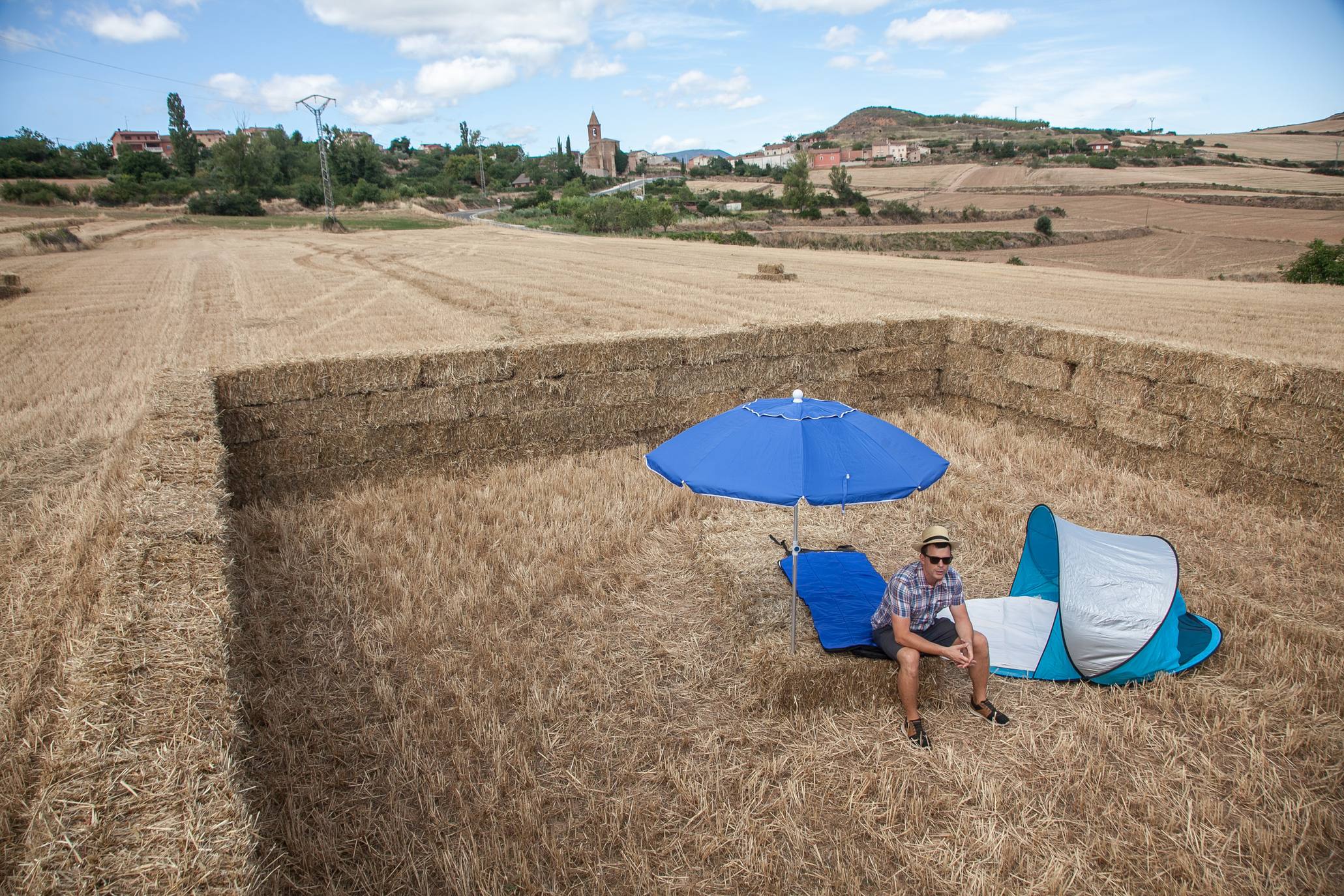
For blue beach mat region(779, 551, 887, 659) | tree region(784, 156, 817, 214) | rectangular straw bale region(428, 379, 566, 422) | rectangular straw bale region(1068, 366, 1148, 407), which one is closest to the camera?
blue beach mat region(779, 551, 887, 659)

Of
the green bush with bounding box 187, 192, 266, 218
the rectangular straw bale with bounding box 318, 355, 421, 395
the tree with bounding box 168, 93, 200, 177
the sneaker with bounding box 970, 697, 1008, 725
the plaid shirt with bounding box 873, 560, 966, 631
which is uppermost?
the tree with bounding box 168, 93, 200, 177

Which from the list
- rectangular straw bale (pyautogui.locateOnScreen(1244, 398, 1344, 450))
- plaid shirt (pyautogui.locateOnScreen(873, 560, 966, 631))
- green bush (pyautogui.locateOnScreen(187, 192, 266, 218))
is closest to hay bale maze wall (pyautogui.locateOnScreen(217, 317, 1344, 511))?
rectangular straw bale (pyautogui.locateOnScreen(1244, 398, 1344, 450))

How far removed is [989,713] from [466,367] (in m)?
6.36

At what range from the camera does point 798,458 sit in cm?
427

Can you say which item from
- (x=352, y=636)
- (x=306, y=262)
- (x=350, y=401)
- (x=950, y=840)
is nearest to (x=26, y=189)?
(x=306, y=262)

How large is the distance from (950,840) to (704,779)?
1248 millimetres

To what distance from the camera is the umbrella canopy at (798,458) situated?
13.8ft

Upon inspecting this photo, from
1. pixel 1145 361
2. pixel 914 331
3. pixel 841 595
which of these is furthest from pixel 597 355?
pixel 1145 361

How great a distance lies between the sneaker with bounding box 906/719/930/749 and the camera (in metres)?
4.25

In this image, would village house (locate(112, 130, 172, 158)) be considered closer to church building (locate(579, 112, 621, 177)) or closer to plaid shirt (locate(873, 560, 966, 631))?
church building (locate(579, 112, 621, 177))

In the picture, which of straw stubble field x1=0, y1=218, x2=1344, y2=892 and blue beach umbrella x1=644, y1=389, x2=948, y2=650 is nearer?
straw stubble field x1=0, y1=218, x2=1344, y2=892

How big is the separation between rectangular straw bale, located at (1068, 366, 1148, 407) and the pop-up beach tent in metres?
4.23

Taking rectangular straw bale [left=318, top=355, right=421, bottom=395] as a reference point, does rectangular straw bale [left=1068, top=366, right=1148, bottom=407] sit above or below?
below

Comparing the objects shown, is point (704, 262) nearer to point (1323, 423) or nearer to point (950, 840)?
point (1323, 423)
